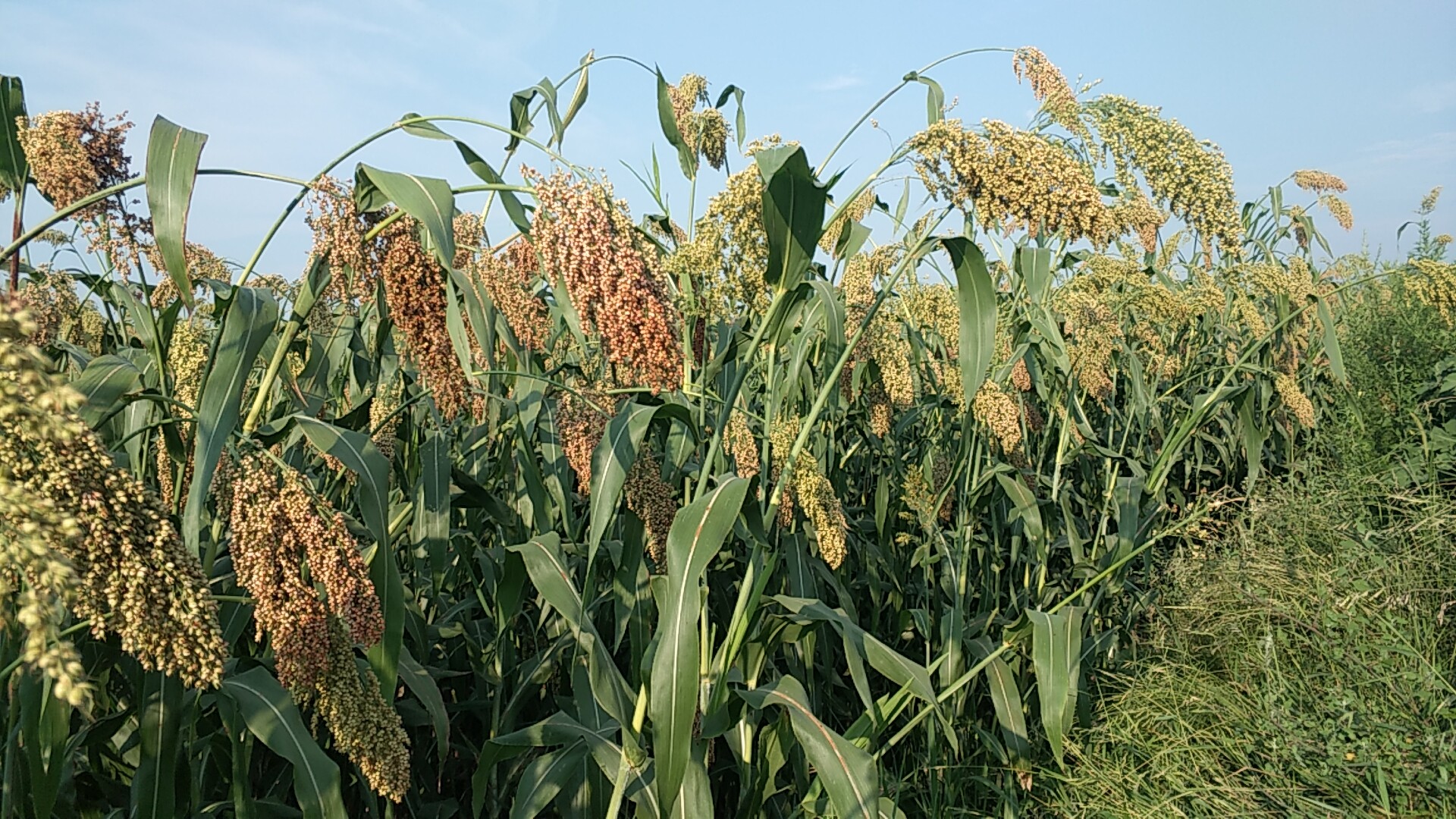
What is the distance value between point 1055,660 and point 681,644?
1.27m

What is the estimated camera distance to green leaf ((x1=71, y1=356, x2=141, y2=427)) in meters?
1.71

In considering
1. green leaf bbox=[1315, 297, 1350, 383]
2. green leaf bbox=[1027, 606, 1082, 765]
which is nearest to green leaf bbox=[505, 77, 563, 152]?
green leaf bbox=[1027, 606, 1082, 765]

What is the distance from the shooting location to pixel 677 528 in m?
1.93

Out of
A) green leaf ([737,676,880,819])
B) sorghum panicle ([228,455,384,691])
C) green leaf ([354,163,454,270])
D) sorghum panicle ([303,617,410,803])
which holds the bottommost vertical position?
green leaf ([737,676,880,819])

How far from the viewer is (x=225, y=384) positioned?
163 cm

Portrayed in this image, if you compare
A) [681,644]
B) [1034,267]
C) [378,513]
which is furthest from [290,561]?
[1034,267]

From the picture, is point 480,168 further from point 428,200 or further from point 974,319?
point 974,319

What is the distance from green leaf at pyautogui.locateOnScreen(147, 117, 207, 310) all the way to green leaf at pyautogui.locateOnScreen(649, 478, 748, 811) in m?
0.92

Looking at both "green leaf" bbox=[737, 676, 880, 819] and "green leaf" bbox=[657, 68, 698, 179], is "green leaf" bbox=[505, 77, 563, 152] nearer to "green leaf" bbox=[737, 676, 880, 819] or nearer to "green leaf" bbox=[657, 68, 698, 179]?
"green leaf" bbox=[657, 68, 698, 179]

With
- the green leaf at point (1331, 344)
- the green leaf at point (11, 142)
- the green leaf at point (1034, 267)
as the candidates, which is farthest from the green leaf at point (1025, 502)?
the green leaf at point (11, 142)

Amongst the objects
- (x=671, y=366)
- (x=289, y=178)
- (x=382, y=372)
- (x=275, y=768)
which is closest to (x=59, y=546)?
(x=289, y=178)

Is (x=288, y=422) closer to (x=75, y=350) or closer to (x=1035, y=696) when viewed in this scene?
(x=75, y=350)

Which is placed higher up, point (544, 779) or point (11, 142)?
point (11, 142)

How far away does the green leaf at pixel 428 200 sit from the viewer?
1.59 metres
